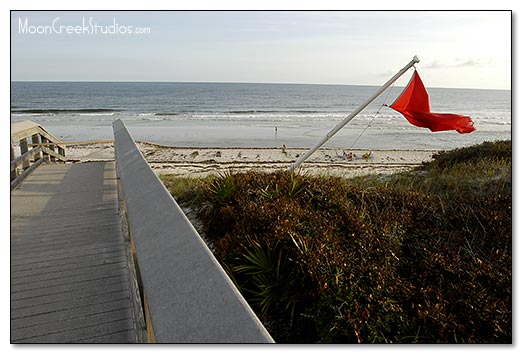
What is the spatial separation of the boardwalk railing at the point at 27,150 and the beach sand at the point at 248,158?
16.1ft

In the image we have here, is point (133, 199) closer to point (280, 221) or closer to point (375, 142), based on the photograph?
point (280, 221)

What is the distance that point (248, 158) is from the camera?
1562 centimetres

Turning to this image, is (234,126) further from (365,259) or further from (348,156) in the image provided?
(365,259)

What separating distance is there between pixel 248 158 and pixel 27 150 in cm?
963

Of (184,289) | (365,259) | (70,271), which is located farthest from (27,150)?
(184,289)

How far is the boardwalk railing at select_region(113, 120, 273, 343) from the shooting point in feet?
3.33

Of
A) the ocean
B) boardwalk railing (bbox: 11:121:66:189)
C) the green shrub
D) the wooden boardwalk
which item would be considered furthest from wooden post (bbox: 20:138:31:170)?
the ocean

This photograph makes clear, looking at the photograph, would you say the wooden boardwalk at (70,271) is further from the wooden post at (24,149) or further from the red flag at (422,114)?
the red flag at (422,114)

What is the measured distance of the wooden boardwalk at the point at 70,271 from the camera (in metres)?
2.47

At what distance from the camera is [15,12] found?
3.22 meters

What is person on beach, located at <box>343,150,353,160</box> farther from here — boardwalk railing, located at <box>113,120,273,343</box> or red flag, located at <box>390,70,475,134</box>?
boardwalk railing, located at <box>113,120,273,343</box>

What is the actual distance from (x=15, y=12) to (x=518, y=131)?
4.60 meters

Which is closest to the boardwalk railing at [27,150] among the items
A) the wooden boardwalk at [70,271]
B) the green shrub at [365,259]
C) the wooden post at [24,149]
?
the wooden post at [24,149]

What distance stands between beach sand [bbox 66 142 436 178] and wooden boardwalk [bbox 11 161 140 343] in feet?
24.2
